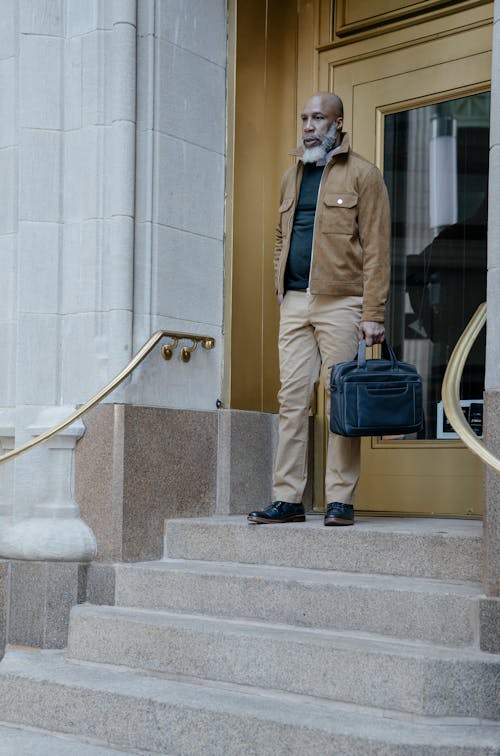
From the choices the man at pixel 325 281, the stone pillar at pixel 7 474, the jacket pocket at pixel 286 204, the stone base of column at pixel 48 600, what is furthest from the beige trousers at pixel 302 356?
the stone pillar at pixel 7 474

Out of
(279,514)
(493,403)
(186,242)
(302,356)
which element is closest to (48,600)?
(279,514)

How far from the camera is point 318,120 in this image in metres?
5.72

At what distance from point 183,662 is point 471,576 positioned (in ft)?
4.30

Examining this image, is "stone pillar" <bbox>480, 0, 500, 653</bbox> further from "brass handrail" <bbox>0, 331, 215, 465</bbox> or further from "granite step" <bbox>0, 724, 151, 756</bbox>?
"brass handrail" <bbox>0, 331, 215, 465</bbox>

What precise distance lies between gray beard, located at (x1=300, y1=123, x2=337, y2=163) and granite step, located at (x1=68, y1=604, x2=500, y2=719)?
7.84 feet

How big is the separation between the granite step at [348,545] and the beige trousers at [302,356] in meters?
0.30

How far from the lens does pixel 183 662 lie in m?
4.88


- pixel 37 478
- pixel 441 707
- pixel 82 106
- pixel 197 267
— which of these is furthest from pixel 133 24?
pixel 441 707

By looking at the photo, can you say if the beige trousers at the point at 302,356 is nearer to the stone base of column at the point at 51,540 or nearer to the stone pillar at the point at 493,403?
the stone base of column at the point at 51,540

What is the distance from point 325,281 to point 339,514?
46.4 inches

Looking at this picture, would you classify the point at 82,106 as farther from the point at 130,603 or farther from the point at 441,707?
the point at 441,707

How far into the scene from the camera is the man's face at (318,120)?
5715 millimetres

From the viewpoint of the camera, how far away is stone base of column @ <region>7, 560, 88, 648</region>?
5629mm

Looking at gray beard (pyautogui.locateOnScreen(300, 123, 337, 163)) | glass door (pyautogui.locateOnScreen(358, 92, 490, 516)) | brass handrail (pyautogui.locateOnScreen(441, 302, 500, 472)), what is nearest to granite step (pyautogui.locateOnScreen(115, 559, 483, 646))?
brass handrail (pyautogui.locateOnScreen(441, 302, 500, 472))
